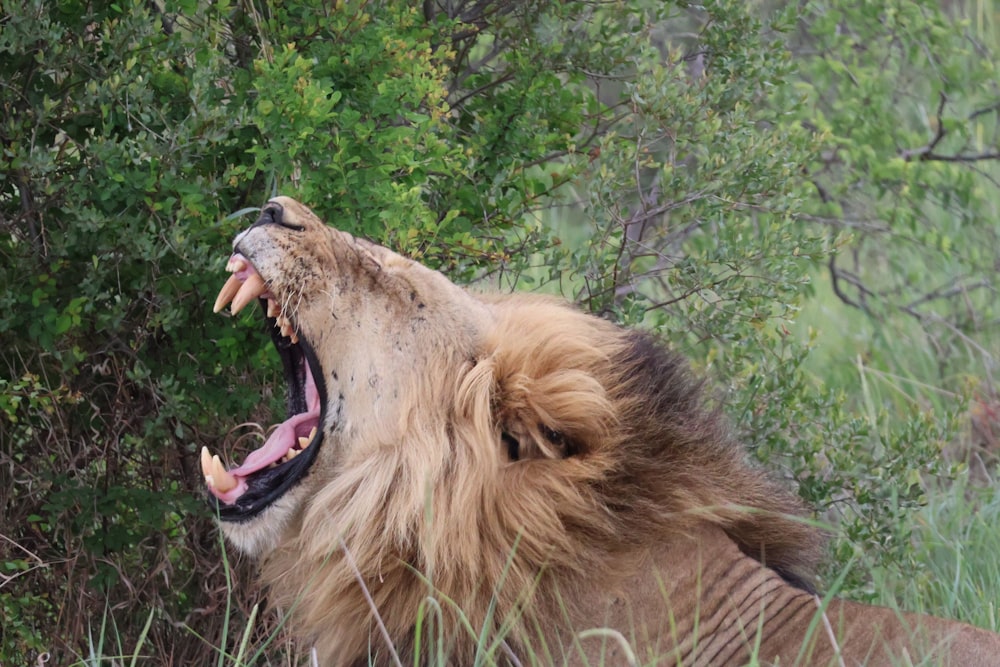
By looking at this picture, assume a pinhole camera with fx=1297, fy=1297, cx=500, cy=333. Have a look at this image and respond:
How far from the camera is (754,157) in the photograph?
368 centimetres

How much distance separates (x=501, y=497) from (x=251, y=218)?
119 centimetres

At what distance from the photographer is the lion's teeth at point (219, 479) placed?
2773 mm

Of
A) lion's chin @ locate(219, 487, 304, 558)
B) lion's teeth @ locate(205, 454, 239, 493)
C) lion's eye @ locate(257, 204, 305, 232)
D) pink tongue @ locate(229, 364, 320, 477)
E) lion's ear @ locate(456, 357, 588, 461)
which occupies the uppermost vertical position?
lion's eye @ locate(257, 204, 305, 232)

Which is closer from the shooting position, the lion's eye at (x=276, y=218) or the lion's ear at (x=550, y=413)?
the lion's ear at (x=550, y=413)

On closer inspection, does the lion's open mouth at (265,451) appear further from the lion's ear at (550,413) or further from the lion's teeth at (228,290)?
the lion's ear at (550,413)

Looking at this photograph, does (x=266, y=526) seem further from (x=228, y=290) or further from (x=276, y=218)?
(x=276, y=218)

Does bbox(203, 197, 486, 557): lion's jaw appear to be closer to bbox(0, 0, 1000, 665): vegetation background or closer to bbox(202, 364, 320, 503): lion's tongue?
bbox(202, 364, 320, 503): lion's tongue

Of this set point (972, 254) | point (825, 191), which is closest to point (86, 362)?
point (825, 191)

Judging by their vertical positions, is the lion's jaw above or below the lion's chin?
above

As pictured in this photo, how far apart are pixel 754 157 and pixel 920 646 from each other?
→ 1.63m

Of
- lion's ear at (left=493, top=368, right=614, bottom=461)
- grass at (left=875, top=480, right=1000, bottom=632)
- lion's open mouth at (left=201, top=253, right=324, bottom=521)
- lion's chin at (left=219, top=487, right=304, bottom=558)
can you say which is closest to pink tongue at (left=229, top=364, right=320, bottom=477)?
lion's open mouth at (left=201, top=253, right=324, bottom=521)

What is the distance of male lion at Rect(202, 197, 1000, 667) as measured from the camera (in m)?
2.62

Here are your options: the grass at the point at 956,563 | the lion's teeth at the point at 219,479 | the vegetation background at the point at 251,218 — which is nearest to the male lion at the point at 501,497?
the lion's teeth at the point at 219,479

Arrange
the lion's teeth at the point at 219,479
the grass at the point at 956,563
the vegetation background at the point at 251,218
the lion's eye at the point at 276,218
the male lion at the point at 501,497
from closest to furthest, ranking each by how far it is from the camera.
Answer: the male lion at the point at 501,497 → the lion's teeth at the point at 219,479 → the lion's eye at the point at 276,218 → the vegetation background at the point at 251,218 → the grass at the point at 956,563
